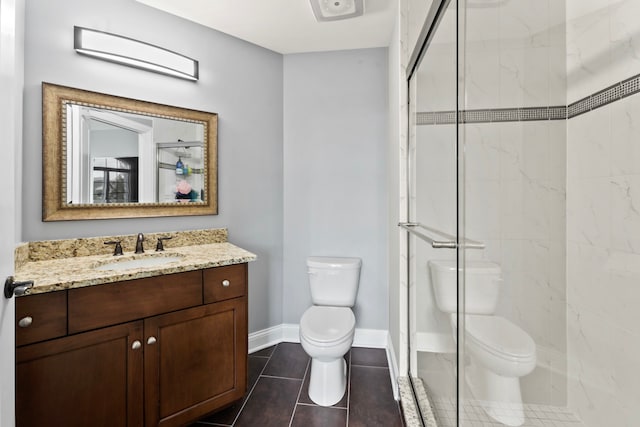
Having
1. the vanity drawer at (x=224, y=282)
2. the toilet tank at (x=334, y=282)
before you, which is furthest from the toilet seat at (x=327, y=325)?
the vanity drawer at (x=224, y=282)

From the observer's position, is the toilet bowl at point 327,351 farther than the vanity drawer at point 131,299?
Yes

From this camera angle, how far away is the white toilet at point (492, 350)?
2.26 feet

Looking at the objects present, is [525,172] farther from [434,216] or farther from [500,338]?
[434,216]

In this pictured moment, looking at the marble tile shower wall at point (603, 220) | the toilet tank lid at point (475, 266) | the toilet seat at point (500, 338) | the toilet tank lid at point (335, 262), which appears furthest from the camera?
the toilet tank lid at point (335, 262)

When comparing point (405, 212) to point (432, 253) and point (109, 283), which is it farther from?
point (109, 283)

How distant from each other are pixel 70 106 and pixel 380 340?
2.57 m

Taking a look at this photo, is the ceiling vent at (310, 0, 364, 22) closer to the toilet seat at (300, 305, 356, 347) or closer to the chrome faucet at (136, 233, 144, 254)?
the chrome faucet at (136, 233, 144, 254)

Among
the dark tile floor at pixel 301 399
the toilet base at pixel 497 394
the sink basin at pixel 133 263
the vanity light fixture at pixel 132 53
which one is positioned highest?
the vanity light fixture at pixel 132 53

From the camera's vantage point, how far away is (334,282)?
7.20 ft

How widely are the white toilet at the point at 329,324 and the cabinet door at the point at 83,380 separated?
0.84m

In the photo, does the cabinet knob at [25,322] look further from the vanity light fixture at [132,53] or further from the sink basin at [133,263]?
the vanity light fixture at [132,53]

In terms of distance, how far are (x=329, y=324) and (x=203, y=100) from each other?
5.73 ft

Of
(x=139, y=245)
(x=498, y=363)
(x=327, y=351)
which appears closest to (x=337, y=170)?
(x=327, y=351)

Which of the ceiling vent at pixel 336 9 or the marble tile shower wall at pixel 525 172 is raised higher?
the ceiling vent at pixel 336 9
